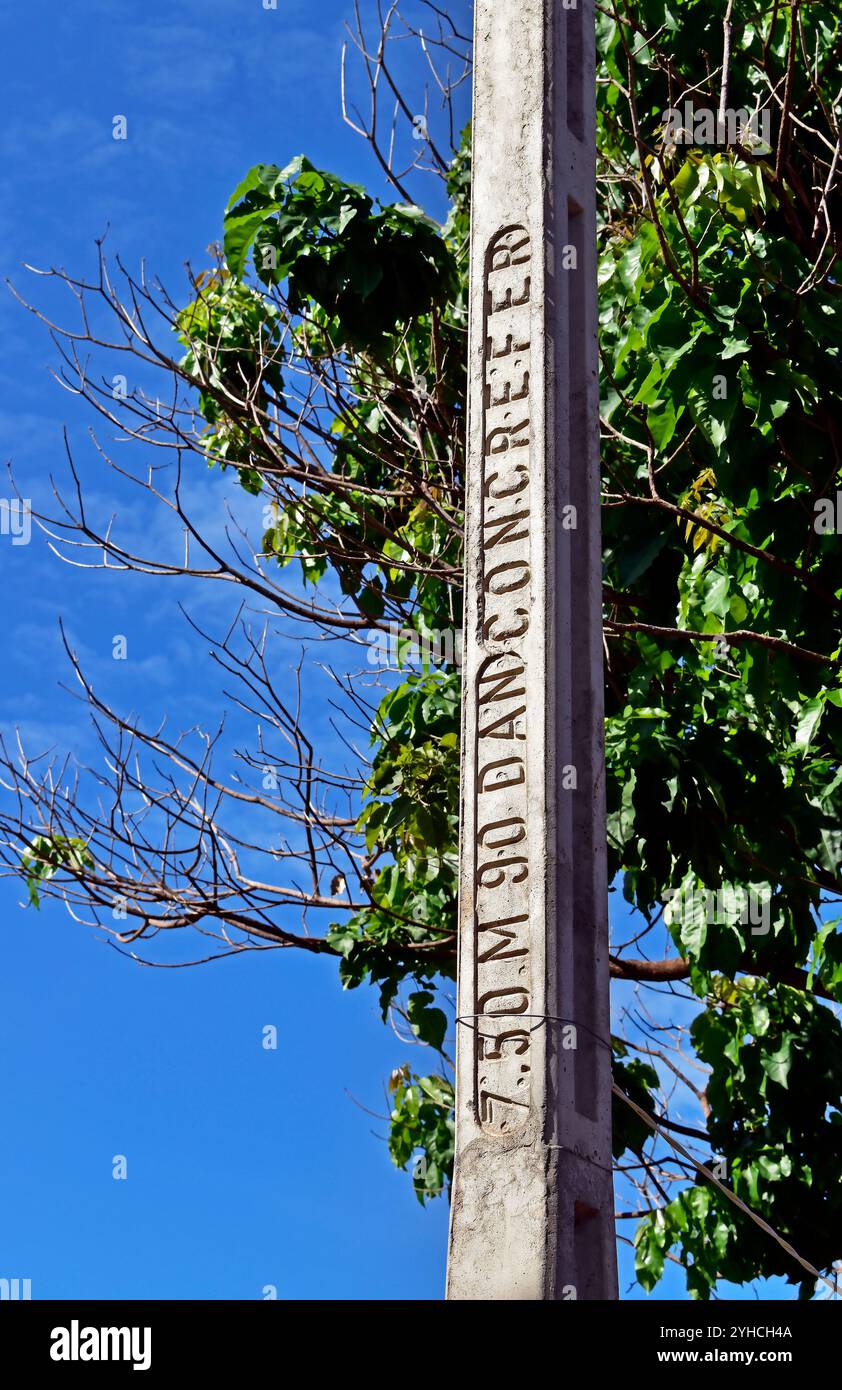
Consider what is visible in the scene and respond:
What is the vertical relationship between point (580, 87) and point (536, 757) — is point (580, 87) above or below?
A: above

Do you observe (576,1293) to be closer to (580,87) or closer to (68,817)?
(580,87)

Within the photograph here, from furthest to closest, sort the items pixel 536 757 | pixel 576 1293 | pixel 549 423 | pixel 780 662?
pixel 780 662, pixel 549 423, pixel 536 757, pixel 576 1293

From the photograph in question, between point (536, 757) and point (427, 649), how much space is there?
11.7 feet

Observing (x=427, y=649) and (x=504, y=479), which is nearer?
(x=504, y=479)

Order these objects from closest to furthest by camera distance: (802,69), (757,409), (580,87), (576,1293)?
1. (576,1293)
2. (580,87)
3. (757,409)
4. (802,69)

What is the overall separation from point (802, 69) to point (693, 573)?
6.65 feet
